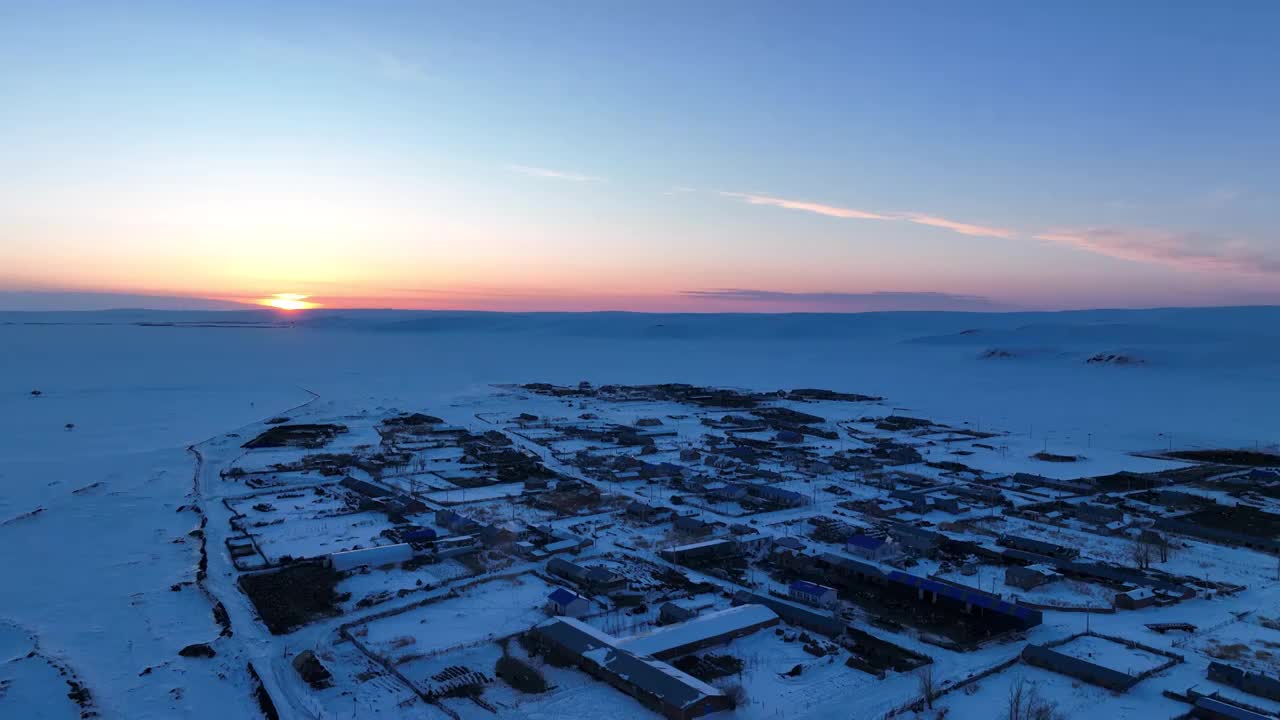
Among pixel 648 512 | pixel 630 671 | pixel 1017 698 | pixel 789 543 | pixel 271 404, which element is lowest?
pixel 271 404

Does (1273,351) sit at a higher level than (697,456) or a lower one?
higher

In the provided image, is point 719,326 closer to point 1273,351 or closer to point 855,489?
point 1273,351

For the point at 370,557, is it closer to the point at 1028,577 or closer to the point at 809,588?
the point at 809,588

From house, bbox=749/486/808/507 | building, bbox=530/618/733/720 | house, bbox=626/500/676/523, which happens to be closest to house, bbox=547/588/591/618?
building, bbox=530/618/733/720

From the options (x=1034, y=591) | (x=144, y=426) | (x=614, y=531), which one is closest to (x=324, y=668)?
(x=614, y=531)

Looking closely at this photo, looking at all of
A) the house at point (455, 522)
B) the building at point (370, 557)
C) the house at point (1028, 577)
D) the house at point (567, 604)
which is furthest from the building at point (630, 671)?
the house at point (1028, 577)

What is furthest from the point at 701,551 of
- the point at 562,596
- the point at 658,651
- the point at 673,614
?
the point at 658,651
